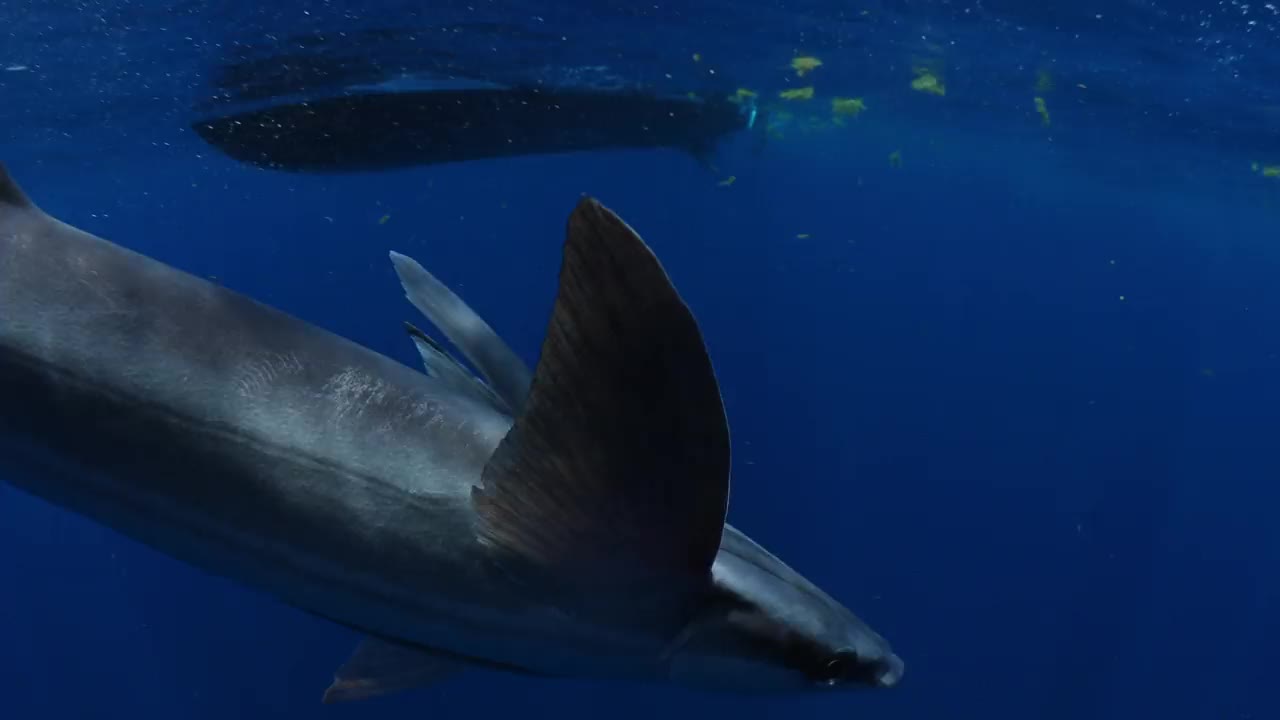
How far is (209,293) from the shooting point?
7.57 feet

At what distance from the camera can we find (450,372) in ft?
8.37

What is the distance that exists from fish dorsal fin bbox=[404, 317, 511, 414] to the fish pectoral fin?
31.9 inches

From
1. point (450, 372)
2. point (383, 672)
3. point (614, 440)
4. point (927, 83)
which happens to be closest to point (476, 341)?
point (450, 372)

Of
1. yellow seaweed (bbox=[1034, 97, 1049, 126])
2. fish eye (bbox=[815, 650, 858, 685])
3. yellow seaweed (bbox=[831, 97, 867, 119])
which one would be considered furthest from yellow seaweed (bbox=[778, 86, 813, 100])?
fish eye (bbox=[815, 650, 858, 685])

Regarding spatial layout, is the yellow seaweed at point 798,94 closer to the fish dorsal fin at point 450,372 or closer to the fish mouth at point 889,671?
the fish dorsal fin at point 450,372

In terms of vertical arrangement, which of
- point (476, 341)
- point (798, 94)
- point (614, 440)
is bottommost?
point (798, 94)

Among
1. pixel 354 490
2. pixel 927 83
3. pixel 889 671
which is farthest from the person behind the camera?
pixel 927 83

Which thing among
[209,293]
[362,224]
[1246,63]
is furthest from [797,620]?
[362,224]

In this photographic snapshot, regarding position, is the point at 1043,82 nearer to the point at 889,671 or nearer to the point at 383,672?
the point at 889,671

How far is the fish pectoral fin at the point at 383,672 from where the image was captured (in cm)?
265

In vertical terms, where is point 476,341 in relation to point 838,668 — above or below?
above

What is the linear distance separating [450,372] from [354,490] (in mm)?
495

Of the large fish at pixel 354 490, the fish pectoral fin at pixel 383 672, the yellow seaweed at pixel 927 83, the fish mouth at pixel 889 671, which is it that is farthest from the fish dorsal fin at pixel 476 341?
the yellow seaweed at pixel 927 83

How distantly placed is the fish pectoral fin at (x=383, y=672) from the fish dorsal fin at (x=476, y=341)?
33.9 inches
